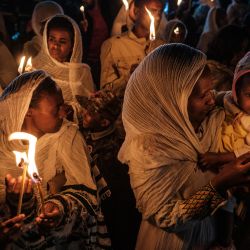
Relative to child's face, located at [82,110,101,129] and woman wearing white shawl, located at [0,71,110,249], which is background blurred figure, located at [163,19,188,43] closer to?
child's face, located at [82,110,101,129]

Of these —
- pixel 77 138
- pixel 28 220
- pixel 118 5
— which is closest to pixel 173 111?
pixel 77 138

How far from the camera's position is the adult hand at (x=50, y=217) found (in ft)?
7.63

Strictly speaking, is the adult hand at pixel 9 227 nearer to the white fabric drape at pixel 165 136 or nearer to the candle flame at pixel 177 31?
the white fabric drape at pixel 165 136

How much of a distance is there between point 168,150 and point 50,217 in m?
0.81

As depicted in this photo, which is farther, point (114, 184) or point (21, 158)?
point (114, 184)

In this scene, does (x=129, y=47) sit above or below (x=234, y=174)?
above

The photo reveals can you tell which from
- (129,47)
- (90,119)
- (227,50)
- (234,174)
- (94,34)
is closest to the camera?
(234,174)

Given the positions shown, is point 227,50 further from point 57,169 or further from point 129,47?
point 57,169

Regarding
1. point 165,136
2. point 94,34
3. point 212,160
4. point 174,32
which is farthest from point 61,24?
point 212,160

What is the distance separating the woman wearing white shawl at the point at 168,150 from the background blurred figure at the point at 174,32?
3434 millimetres

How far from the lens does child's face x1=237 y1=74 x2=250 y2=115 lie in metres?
2.97

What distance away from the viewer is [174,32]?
6.02 metres

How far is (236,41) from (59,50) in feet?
6.46

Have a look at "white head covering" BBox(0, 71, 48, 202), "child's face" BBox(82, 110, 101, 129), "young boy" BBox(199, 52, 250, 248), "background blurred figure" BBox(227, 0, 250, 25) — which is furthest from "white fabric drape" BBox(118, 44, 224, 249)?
"background blurred figure" BBox(227, 0, 250, 25)
